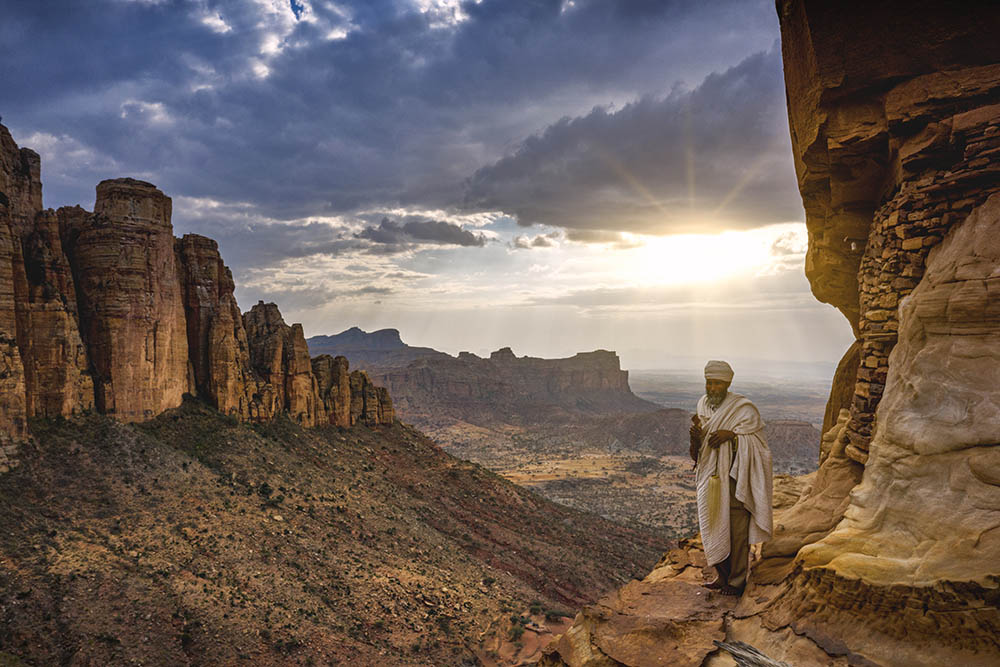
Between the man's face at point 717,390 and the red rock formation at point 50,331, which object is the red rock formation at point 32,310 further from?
the man's face at point 717,390

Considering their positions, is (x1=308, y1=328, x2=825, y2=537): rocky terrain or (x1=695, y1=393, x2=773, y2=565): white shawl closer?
(x1=695, y1=393, x2=773, y2=565): white shawl

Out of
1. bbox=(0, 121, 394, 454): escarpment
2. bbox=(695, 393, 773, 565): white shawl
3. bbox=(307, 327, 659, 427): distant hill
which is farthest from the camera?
bbox=(307, 327, 659, 427): distant hill

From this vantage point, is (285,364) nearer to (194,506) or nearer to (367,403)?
(367,403)

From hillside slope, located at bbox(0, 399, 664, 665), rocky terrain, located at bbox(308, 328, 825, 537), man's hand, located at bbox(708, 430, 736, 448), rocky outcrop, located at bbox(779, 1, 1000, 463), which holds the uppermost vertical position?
rocky outcrop, located at bbox(779, 1, 1000, 463)

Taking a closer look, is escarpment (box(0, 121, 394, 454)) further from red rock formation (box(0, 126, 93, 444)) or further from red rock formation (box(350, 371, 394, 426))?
red rock formation (box(350, 371, 394, 426))

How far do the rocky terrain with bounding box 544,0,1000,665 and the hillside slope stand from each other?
12609mm

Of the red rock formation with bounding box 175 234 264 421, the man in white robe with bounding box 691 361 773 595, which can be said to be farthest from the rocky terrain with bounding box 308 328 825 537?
the man in white robe with bounding box 691 361 773 595

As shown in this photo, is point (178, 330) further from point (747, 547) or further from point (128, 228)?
point (747, 547)

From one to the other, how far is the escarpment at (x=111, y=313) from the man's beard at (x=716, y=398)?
21.5m

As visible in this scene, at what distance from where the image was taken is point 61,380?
20656 millimetres

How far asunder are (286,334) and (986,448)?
117ft

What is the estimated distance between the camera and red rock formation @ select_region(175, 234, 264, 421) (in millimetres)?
29000

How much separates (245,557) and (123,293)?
1377 centimetres

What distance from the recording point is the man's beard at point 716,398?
676 cm
